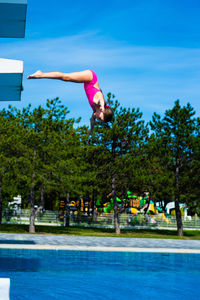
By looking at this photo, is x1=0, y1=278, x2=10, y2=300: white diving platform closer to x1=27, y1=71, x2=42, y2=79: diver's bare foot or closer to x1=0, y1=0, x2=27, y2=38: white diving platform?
x1=27, y1=71, x2=42, y2=79: diver's bare foot

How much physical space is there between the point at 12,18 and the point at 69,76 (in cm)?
142

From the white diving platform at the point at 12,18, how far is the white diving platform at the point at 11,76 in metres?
0.49

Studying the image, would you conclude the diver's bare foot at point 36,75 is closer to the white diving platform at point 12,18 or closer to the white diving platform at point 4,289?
the white diving platform at point 12,18

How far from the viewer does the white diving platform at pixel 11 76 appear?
6.68m

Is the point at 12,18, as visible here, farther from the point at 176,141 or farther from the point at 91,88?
the point at 176,141

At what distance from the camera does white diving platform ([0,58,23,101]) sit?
21.9 feet

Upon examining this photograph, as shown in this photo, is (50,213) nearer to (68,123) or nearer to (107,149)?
(107,149)

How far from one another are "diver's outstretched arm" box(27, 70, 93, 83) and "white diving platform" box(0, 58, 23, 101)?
1069 millimetres

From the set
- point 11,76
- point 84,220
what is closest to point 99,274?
point 11,76

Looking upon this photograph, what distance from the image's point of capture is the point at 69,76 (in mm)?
5457

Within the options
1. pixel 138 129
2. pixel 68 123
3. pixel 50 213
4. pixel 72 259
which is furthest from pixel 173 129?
pixel 72 259

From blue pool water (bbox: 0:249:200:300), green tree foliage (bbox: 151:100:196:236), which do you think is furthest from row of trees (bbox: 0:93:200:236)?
blue pool water (bbox: 0:249:200:300)

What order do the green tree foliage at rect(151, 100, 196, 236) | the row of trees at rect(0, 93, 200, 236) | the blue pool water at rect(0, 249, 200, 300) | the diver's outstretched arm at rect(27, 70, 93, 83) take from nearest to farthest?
the diver's outstretched arm at rect(27, 70, 93, 83) < the blue pool water at rect(0, 249, 200, 300) < the row of trees at rect(0, 93, 200, 236) < the green tree foliage at rect(151, 100, 196, 236)

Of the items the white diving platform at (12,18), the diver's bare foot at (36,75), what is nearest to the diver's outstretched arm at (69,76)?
the diver's bare foot at (36,75)
